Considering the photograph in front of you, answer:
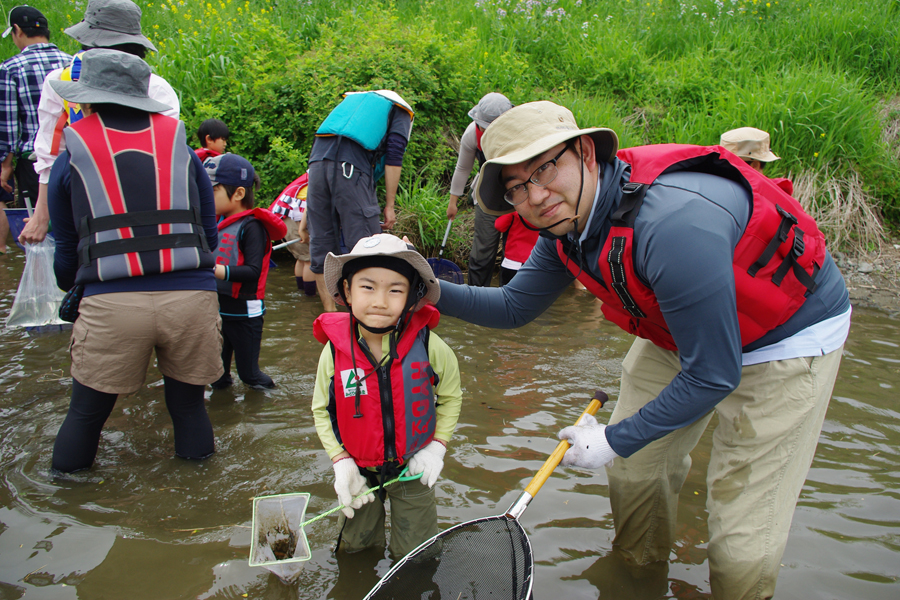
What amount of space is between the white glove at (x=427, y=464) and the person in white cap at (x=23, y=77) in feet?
17.5

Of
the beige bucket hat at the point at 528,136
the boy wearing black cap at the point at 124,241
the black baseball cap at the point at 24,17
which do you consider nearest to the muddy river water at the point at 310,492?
the boy wearing black cap at the point at 124,241

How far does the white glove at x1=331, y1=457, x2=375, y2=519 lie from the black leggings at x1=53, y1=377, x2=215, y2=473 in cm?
127

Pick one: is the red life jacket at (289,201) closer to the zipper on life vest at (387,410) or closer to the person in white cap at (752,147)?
the person in white cap at (752,147)

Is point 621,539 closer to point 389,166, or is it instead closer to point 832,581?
point 832,581

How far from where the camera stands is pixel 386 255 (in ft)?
7.81

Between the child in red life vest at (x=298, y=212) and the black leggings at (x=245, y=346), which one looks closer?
the black leggings at (x=245, y=346)

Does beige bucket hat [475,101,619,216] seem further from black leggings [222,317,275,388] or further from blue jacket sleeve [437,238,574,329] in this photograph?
black leggings [222,317,275,388]

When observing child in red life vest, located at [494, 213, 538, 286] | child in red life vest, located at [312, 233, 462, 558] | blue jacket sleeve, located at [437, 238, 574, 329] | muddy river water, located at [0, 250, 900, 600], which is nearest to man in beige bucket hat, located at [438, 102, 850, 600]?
blue jacket sleeve, located at [437, 238, 574, 329]

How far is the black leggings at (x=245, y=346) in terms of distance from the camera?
4.06 m

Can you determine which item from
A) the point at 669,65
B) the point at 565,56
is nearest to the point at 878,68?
the point at 669,65

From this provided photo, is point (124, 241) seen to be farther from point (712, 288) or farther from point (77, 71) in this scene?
point (712, 288)

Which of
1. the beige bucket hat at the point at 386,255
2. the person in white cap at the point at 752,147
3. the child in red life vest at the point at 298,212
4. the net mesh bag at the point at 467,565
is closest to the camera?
the net mesh bag at the point at 467,565

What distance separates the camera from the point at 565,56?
9.73 metres

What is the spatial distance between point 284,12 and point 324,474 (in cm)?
1036
